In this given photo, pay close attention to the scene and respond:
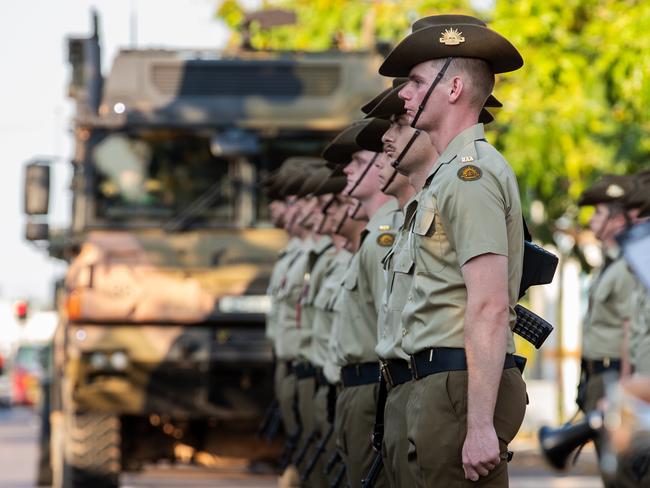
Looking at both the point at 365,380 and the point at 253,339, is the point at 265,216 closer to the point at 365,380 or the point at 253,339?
the point at 253,339

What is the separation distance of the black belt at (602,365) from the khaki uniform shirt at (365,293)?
2.77m

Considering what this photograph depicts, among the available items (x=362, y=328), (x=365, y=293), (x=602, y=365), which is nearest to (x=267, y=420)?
(x=602, y=365)

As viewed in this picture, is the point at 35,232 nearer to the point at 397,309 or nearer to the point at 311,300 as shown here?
the point at 311,300

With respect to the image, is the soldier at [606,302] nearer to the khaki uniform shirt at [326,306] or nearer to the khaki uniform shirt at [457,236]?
the khaki uniform shirt at [326,306]

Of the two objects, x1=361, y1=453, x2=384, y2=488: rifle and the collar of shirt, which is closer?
the collar of shirt

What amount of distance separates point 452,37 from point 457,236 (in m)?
0.70

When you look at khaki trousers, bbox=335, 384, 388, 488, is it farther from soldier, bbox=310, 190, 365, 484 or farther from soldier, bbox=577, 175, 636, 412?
soldier, bbox=577, 175, 636, 412

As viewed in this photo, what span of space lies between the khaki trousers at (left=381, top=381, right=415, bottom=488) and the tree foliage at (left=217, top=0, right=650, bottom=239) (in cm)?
1067

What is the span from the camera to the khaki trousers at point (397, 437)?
5863mm

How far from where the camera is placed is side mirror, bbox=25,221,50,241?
46.2 feet

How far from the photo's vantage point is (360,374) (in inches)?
310

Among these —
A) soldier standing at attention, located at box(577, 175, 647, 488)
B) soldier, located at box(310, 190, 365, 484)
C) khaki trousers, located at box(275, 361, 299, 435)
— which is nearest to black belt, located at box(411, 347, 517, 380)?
soldier, located at box(310, 190, 365, 484)

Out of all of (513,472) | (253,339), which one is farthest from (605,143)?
→ (253,339)

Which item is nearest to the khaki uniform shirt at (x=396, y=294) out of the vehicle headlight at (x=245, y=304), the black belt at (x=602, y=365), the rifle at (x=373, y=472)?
the rifle at (x=373, y=472)
